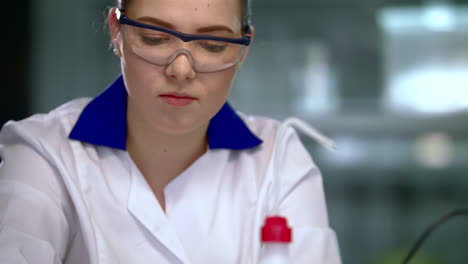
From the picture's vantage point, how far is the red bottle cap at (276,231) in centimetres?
83

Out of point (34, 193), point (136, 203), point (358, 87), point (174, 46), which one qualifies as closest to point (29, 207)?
point (34, 193)

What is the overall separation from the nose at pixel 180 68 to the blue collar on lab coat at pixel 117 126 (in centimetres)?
27

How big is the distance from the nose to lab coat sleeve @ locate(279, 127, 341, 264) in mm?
382

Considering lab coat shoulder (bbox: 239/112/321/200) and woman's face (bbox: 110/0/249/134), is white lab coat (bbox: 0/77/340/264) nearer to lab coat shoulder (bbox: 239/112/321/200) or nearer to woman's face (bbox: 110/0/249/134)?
lab coat shoulder (bbox: 239/112/321/200)

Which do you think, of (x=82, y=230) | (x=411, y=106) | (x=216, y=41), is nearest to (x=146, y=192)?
(x=82, y=230)

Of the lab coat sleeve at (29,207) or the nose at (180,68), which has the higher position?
the nose at (180,68)

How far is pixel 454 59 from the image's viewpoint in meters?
3.20

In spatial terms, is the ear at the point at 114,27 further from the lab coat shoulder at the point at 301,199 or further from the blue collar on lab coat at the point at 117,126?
the lab coat shoulder at the point at 301,199

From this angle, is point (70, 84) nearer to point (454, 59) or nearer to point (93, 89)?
point (93, 89)

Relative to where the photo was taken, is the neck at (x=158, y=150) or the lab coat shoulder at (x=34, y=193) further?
the neck at (x=158, y=150)

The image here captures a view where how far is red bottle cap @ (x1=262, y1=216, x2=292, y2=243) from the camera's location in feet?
2.71

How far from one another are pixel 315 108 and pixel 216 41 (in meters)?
2.06

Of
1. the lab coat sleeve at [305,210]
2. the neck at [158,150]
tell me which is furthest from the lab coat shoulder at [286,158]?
the neck at [158,150]

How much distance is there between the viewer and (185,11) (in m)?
1.15
